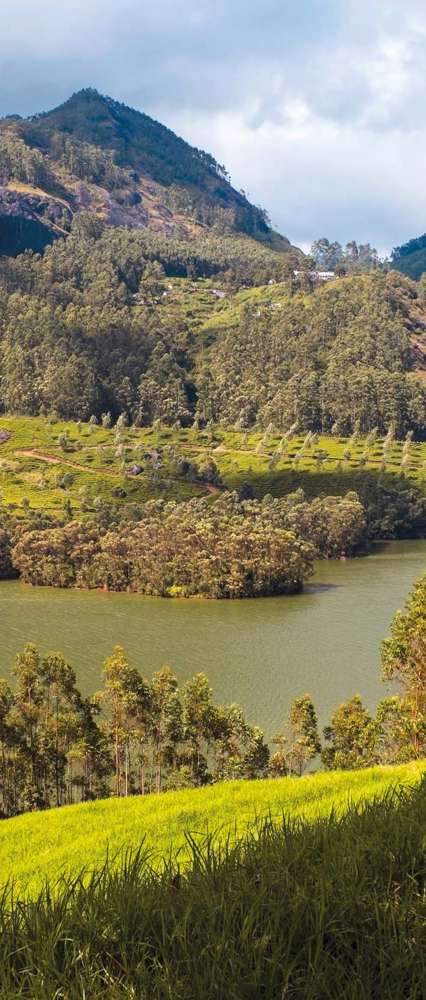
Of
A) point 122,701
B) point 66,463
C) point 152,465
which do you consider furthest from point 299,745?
point 66,463

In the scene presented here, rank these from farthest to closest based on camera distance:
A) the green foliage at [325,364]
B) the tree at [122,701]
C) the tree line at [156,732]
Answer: the green foliage at [325,364], the tree at [122,701], the tree line at [156,732]

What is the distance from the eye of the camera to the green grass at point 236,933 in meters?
2.21

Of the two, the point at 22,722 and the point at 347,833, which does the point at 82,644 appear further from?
the point at 347,833

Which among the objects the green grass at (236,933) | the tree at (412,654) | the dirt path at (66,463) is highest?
the dirt path at (66,463)

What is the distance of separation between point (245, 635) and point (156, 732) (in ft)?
84.6

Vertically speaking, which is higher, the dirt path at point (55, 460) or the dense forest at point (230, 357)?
the dense forest at point (230, 357)

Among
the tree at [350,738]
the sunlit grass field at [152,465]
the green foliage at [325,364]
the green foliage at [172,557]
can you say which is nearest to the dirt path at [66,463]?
the sunlit grass field at [152,465]

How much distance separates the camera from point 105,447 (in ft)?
389

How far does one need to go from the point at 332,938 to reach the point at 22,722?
76.5 ft

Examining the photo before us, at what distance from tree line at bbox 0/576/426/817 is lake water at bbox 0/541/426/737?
19.2 feet

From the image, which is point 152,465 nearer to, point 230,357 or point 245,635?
point 245,635

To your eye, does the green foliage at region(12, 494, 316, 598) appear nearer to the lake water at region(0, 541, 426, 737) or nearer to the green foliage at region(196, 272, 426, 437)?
the lake water at region(0, 541, 426, 737)

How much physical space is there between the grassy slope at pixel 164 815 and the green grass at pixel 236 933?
470cm

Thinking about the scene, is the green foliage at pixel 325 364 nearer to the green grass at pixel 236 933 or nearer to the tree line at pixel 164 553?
the tree line at pixel 164 553
